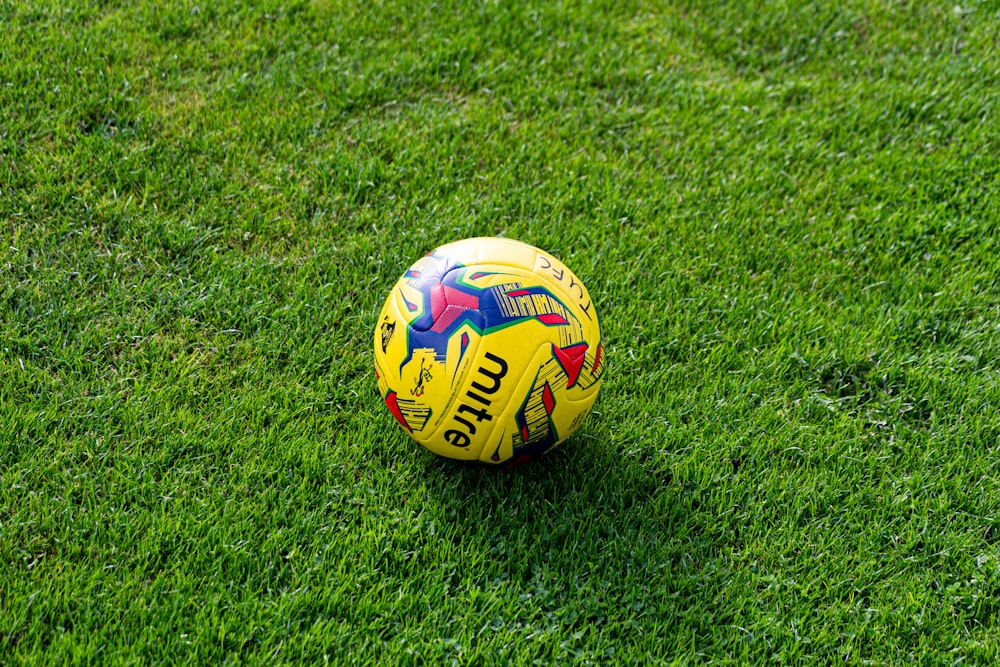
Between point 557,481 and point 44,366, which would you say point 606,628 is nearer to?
point 557,481

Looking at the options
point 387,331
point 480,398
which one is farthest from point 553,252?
point 480,398

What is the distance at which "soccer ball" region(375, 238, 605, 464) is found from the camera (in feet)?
10.5

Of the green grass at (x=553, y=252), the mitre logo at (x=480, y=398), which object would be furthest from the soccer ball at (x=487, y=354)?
the green grass at (x=553, y=252)

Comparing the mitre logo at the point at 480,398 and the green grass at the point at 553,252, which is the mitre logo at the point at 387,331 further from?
the green grass at the point at 553,252

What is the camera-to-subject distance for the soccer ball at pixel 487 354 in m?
3.20

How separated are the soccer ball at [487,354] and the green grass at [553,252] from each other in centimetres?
37

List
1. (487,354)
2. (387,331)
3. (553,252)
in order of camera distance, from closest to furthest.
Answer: (487,354) → (387,331) → (553,252)

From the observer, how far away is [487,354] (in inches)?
125

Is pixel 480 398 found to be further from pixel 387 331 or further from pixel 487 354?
pixel 387 331

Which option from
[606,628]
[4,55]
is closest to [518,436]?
[606,628]

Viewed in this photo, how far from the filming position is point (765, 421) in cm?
396

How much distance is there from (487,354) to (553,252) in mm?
1637

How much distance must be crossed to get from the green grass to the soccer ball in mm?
370

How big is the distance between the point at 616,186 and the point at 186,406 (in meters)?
→ 2.70
